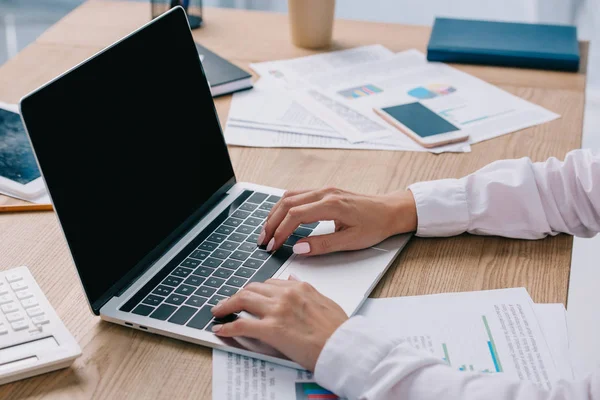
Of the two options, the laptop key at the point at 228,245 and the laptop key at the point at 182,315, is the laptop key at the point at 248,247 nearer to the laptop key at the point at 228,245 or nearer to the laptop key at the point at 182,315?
the laptop key at the point at 228,245

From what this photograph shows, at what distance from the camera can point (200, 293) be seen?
0.83 meters

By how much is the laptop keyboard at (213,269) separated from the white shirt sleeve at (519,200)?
18cm

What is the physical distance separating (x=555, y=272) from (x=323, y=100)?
1.99ft

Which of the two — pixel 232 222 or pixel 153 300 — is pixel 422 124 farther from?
pixel 153 300

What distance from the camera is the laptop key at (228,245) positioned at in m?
0.92

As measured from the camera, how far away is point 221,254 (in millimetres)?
910

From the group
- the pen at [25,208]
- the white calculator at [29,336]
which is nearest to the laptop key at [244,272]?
the white calculator at [29,336]

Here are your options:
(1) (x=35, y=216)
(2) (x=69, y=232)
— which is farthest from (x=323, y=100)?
(2) (x=69, y=232)

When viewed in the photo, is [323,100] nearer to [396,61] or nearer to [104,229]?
[396,61]

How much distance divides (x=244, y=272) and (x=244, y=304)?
99mm

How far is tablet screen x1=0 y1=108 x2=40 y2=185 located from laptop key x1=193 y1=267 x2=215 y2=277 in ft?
1.10

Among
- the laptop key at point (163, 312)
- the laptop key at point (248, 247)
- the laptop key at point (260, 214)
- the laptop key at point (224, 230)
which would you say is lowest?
the laptop key at point (260, 214)

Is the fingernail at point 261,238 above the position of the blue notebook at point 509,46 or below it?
above

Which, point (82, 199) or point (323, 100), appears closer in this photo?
point (82, 199)
